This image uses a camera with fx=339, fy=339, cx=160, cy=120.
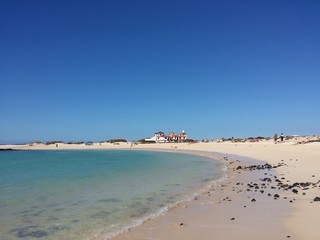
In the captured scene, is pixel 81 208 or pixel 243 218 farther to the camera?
pixel 81 208

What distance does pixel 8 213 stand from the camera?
11.6 metres

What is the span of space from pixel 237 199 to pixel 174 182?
6850 mm

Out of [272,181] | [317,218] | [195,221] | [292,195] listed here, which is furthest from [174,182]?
[317,218]

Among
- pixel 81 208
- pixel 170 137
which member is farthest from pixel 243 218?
pixel 170 137

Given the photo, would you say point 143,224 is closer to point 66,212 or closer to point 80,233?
point 80,233

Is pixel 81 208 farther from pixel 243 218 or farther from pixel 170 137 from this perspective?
pixel 170 137

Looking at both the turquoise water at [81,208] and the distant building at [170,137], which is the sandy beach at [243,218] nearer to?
the turquoise water at [81,208]

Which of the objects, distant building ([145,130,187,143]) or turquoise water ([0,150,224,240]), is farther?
distant building ([145,130,187,143])

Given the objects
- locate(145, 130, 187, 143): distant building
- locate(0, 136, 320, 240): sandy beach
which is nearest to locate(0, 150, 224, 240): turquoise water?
locate(0, 136, 320, 240): sandy beach

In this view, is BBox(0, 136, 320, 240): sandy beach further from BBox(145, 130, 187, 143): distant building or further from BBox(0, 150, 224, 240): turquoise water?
BBox(145, 130, 187, 143): distant building

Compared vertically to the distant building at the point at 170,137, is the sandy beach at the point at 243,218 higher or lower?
lower

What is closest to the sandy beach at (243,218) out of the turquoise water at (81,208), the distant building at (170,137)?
the turquoise water at (81,208)

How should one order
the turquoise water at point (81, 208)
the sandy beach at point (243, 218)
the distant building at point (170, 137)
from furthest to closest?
the distant building at point (170, 137)
the turquoise water at point (81, 208)
the sandy beach at point (243, 218)

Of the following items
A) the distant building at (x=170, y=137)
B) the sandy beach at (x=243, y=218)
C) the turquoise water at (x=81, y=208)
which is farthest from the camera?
the distant building at (x=170, y=137)
